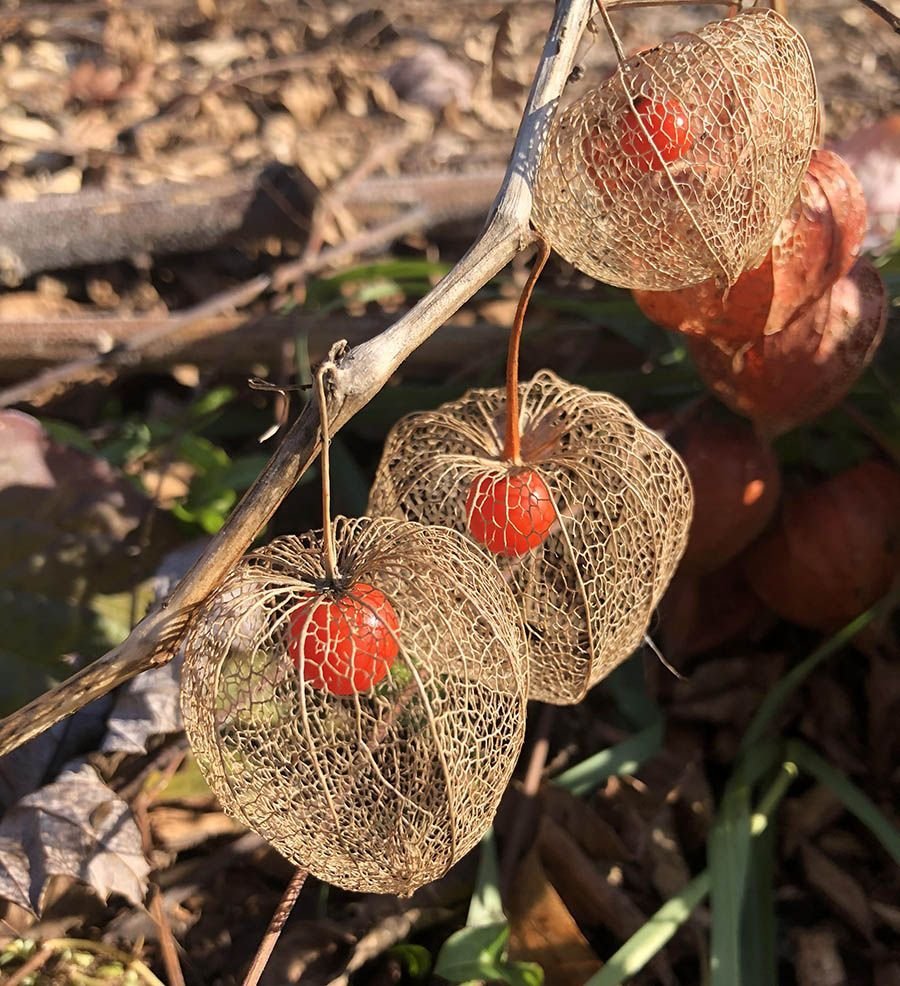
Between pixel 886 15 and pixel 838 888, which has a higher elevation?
pixel 886 15

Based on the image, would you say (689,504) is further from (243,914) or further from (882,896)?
(243,914)

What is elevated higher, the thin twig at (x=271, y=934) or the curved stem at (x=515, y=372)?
the curved stem at (x=515, y=372)

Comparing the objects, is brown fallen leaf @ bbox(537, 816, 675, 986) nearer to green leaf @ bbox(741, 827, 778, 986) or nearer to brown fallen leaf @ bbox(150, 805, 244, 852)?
green leaf @ bbox(741, 827, 778, 986)

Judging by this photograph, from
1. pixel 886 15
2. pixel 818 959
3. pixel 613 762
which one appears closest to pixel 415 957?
pixel 613 762

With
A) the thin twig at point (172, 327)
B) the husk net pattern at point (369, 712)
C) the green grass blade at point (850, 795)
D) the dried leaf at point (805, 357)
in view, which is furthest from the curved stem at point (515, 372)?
the thin twig at point (172, 327)

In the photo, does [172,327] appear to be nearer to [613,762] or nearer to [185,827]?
[185,827]

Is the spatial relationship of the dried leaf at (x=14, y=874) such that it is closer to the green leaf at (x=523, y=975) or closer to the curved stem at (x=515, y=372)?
the green leaf at (x=523, y=975)
